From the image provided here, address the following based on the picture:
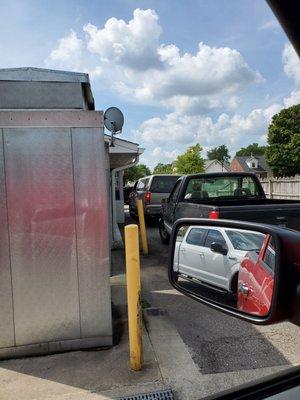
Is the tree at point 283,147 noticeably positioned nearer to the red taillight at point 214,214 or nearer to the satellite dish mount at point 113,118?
the satellite dish mount at point 113,118

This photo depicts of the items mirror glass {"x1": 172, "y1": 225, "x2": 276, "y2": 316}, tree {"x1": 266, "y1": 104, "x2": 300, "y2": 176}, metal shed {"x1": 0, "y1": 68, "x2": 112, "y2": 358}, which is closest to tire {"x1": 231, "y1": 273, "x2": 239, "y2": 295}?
mirror glass {"x1": 172, "y1": 225, "x2": 276, "y2": 316}

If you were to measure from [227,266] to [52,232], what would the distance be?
9.57ft

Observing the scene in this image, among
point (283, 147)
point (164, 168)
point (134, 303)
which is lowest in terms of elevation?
point (134, 303)

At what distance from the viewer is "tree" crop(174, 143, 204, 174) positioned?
58188 millimetres

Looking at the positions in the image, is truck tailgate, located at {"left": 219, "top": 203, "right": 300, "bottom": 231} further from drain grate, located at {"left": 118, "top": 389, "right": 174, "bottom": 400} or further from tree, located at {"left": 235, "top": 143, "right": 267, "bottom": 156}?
tree, located at {"left": 235, "top": 143, "right": 267, "bottom": 156}

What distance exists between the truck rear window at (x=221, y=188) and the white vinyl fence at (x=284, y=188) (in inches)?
554

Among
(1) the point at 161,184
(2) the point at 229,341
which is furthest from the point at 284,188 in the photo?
(2) the point at 229,341

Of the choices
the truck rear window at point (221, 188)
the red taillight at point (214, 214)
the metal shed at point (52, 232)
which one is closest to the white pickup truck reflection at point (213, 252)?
the metal shed at point (52, 232)

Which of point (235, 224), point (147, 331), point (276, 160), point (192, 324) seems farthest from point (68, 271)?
point (276, 160)

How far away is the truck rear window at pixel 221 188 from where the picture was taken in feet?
27.5

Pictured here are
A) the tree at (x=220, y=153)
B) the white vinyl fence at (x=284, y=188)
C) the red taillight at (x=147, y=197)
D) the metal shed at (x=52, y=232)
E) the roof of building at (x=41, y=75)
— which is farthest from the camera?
the tree at (x=220, y=153)

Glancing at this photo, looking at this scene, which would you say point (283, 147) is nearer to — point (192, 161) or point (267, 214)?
point (192, 161)

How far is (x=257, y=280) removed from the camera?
1280 millimetres

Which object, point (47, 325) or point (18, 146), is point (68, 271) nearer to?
point (47, 325)
